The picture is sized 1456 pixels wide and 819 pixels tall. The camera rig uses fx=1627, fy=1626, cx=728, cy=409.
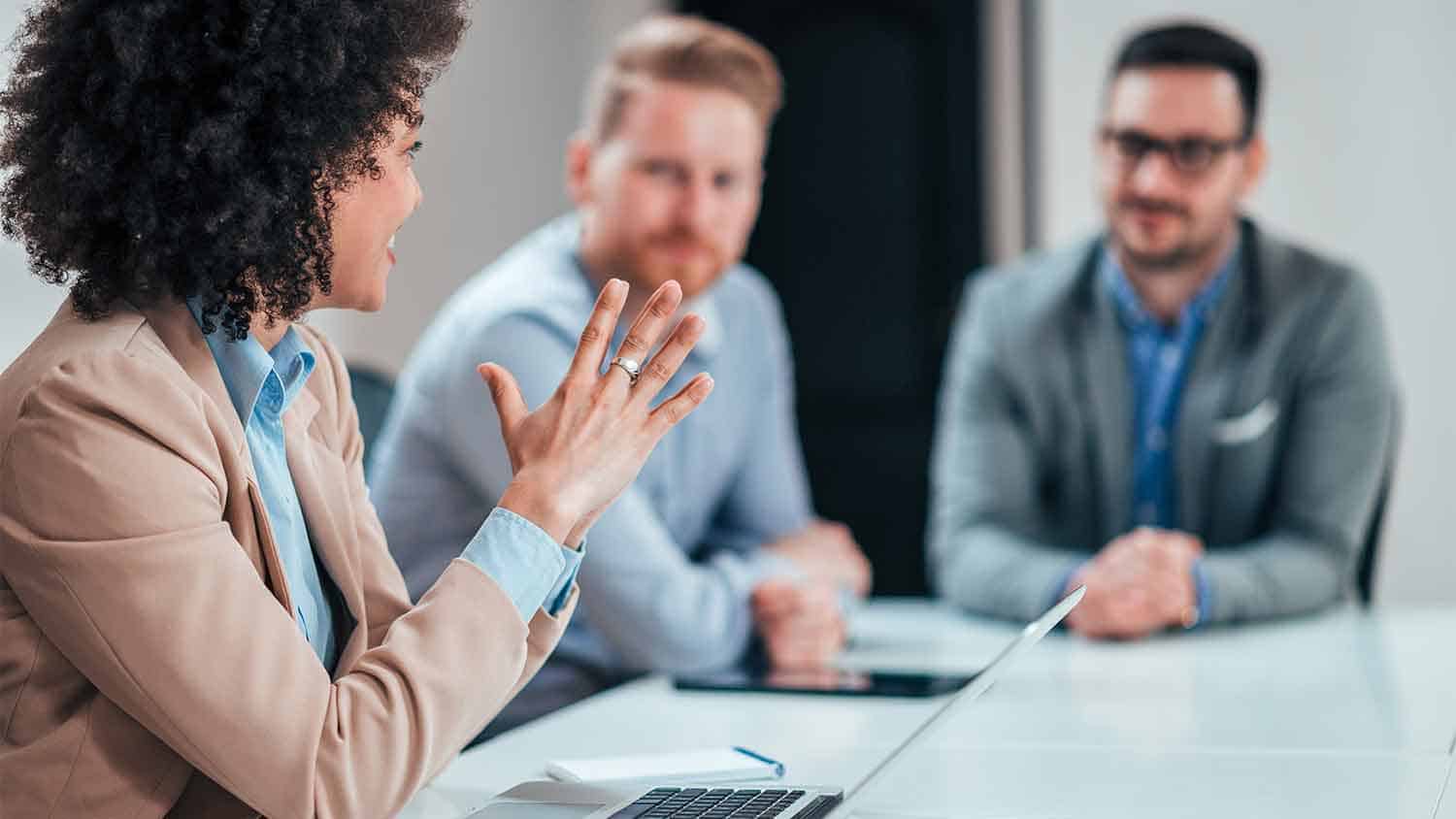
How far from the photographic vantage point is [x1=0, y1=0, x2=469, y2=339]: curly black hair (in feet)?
3.34

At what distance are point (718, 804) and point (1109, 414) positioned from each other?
1488 millimetres

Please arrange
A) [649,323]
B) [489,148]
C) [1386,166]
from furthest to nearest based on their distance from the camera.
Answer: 1. [1386,166]
2. [489,148]
3. [649,323]

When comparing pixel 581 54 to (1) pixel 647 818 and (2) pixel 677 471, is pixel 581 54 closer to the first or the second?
(2) pixel 677 471

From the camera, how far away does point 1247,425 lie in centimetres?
245

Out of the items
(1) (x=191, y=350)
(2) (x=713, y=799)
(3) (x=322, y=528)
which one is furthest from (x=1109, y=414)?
(1) (x=191, y=350)

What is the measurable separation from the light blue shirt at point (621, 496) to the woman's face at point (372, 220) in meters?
0.72

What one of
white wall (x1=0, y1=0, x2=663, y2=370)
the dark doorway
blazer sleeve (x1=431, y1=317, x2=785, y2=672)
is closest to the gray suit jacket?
blazer sleeve (x1=431, y1=317, x2=785, y2=672)

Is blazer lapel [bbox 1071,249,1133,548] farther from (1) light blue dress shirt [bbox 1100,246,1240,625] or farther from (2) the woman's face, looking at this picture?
(2) the woman's face

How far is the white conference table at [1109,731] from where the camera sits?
1.28 metres

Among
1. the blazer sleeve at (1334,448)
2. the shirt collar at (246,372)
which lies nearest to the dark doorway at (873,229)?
the blazer sleeve at (1334,448)

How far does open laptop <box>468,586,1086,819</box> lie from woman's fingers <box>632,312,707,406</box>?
292mm

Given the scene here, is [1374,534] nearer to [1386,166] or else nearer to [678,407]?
[678,407]

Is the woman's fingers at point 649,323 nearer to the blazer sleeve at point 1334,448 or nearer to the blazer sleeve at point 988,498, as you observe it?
the blazer sleeve at point 988,498

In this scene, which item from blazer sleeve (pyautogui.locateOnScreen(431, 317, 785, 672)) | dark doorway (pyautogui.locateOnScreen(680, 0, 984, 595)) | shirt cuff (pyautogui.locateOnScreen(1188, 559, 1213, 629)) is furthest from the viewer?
dark doorway (pyautogui.locateOnScreen(680, 0, 984, 595))
